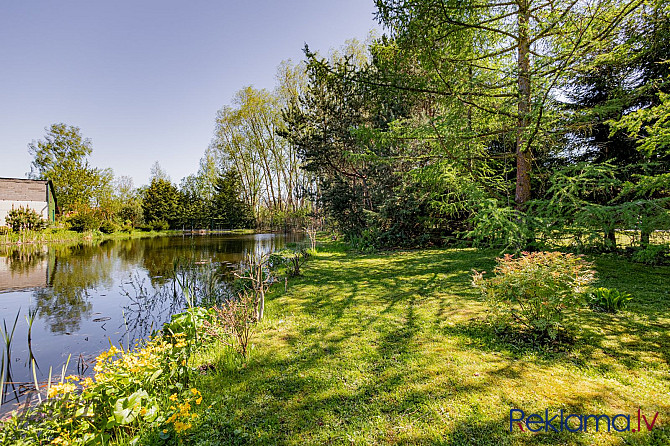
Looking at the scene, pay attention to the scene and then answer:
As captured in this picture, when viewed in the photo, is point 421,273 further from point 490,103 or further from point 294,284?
point 490,103

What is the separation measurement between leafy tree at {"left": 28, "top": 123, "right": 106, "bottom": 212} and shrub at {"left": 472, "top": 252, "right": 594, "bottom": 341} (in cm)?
3298

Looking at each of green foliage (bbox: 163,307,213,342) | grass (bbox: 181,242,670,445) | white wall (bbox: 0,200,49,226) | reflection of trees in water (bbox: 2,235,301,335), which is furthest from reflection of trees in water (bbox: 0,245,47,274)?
white wall (bbox: 0,200,49,226)

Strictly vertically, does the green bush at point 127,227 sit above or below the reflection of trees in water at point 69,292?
above

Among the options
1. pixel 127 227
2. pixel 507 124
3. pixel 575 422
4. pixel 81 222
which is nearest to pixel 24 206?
pixel 81 222

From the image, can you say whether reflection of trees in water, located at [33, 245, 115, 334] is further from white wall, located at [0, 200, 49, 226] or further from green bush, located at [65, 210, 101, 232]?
white wall, located at [0, 200, 49, 226]

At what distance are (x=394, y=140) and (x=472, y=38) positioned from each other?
275 cm

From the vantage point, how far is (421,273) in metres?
6.96

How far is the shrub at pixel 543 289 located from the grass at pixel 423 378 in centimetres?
30

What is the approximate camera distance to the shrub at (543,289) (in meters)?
2.88

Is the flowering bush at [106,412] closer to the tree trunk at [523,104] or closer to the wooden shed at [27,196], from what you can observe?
the tree trunk at [523,104]

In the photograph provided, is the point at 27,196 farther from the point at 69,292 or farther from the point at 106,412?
the point at 106,412

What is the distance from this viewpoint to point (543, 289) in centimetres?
292

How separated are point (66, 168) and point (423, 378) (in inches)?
1398

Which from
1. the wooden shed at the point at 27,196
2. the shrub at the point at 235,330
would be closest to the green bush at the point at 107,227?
the wooden shed at the point at 27,196
